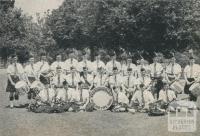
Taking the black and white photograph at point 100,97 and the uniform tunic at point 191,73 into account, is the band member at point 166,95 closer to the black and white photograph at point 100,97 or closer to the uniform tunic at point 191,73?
the black and white photograph at point 100,97

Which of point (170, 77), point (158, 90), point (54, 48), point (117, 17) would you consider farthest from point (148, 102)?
point (54, 48)

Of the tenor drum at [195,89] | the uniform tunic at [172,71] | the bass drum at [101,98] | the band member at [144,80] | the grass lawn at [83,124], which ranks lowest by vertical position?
the grass lawn at [83,124]

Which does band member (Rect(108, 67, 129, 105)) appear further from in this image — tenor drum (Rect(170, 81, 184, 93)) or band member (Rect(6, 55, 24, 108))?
band member (Rect(6, 55, 24, 108))

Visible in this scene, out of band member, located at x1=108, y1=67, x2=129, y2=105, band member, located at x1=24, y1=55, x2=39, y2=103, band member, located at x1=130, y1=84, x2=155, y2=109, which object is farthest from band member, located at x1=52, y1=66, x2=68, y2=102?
band member, located at x1=130, y1=84, x2=155, y2=109

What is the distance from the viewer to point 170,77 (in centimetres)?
1505

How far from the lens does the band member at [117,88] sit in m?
13.9

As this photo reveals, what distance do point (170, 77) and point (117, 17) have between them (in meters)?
12.1

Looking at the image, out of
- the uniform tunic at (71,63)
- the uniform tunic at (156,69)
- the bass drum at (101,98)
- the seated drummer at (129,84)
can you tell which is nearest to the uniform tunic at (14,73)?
the uniform tunic at (71,63)

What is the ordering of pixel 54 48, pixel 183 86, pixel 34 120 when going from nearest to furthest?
pixel 34 120, pixel 183 86, pixel 54 48

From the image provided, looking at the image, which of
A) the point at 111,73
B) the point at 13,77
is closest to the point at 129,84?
the point at 111,73

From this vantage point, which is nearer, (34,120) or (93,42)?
(34,120)

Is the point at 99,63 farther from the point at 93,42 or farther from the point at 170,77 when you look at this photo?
the point at 93,42

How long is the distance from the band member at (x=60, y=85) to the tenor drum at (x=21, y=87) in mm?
962

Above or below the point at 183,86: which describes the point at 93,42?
above
